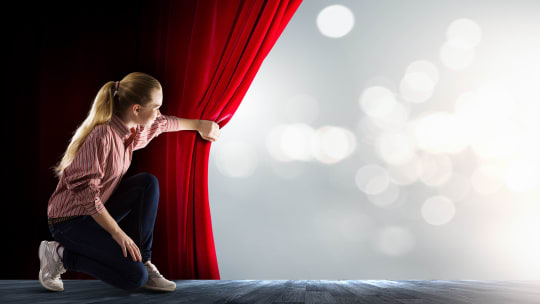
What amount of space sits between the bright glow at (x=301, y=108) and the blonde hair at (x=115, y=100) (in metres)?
0.87

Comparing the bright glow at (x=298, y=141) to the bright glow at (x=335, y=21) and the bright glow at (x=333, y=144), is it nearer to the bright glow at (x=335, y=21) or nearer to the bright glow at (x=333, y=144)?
the bright glow at (x=333, y=144)

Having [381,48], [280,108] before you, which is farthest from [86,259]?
[381,48]

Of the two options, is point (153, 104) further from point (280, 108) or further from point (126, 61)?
point (280, 108)

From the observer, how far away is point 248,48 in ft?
6.25

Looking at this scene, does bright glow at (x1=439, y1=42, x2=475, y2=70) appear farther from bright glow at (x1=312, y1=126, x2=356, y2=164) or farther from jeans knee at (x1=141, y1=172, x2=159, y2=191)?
jeans knee at (x1=141, y1=172, x2=159, y2=191)

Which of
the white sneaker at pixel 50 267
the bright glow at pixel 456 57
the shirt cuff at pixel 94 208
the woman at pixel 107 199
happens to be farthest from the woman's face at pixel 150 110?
the bright glow at pixel 456 57

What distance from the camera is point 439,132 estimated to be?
2.09 m

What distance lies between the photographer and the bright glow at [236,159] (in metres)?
2.13

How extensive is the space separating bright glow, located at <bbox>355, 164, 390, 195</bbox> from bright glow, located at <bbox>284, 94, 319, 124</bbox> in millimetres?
396

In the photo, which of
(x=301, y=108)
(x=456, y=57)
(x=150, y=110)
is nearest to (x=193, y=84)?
(x=150, y=110)

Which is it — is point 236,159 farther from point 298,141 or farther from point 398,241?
point 398,241

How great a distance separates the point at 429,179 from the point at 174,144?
1326 millimetres

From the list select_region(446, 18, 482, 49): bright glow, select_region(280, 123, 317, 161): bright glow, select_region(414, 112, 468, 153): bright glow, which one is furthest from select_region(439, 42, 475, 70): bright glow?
select_region(280, 123, 317, 161): bright glow

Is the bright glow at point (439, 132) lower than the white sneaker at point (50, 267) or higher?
higher
